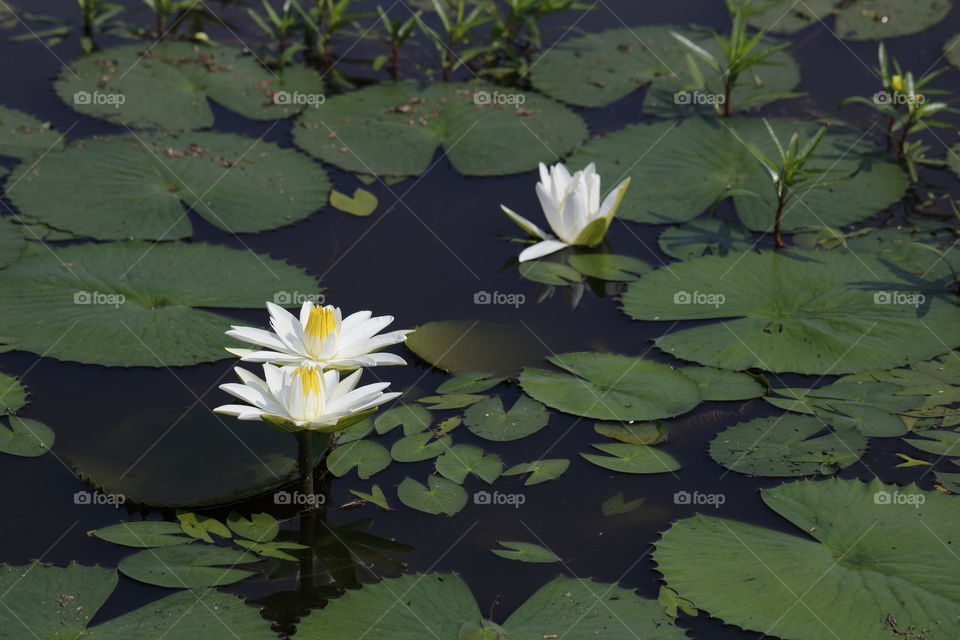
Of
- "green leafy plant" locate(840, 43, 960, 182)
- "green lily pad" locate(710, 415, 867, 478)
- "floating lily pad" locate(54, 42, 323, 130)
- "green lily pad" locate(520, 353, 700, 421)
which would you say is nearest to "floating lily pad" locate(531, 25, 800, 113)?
"green leafy plant" locate(840, 43, 960, 182)

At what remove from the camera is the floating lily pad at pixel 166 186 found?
5301 mm

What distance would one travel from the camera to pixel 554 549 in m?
3.67

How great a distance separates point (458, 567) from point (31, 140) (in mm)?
3855

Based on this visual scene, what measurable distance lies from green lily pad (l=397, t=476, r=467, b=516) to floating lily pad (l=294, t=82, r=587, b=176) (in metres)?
2.45

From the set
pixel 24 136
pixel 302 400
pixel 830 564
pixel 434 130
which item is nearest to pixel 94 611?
pixel 302 400

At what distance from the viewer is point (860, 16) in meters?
7.47

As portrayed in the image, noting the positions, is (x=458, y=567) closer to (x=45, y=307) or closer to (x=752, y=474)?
(x=752, y=474)

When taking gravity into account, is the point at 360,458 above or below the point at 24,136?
below

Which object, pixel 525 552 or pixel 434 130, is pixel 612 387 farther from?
pixel 434 130

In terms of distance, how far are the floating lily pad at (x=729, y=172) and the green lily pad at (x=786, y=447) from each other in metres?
1.55

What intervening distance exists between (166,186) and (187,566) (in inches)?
105

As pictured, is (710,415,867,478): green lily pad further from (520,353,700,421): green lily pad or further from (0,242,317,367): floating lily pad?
Result: (0,242,317,367): floating lily pad

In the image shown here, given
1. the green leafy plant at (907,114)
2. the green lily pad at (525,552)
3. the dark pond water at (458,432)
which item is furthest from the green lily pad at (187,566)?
the green leafy plant at (907,114)

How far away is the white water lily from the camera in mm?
5266
